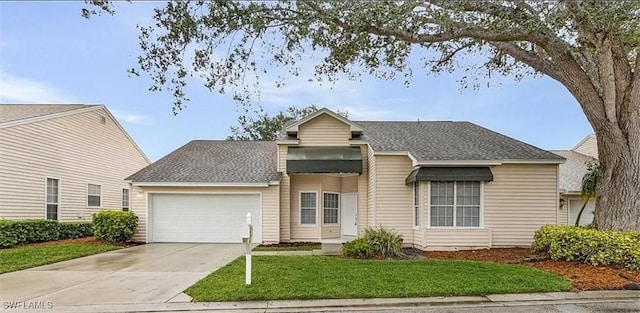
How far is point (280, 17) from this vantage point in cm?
981

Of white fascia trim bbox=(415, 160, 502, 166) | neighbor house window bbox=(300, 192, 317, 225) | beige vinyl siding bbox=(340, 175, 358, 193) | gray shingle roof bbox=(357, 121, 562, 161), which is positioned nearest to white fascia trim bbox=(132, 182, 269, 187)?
neighbor house window bbox=(300, 192, 317, 225)

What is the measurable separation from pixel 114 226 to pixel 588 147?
80.7ft

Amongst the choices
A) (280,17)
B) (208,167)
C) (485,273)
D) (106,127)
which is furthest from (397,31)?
(106,127)

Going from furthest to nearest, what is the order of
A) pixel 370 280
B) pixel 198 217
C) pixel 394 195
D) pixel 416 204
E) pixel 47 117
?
pixel 47 117, pixel 198 217, pixel 394 195, pixel 416 204, pixel 370 280

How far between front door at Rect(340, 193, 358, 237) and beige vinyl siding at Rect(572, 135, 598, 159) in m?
14.7

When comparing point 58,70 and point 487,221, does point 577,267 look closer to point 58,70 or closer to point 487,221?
point 487,221

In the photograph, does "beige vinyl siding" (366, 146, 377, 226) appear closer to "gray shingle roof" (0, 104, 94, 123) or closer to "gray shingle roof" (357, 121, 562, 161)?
"gray shingle roof" (357, 121, 562, 161)

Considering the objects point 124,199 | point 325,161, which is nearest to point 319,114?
point 325,161

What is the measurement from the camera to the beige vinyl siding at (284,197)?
1656 centimetres

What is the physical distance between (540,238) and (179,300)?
31.2ft

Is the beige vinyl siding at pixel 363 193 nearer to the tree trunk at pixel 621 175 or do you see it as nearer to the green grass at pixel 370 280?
the green grass at pixel 370 280

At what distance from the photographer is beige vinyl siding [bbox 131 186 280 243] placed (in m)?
16.2

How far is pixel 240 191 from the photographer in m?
16.4

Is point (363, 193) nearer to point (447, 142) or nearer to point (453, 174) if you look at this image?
point (447, 142)
